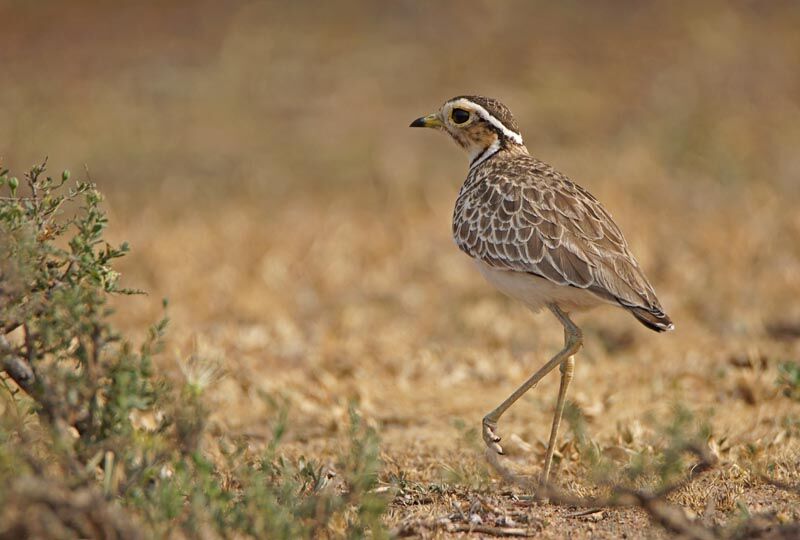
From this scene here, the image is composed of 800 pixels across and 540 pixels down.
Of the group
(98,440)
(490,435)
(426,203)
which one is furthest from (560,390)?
(426,203)

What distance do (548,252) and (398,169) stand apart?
654cm

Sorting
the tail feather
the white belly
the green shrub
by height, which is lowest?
the green shrub

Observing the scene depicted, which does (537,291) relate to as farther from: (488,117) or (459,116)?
(459,116)

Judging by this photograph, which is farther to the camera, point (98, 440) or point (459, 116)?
point (459, 116)

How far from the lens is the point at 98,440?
3.74 metres

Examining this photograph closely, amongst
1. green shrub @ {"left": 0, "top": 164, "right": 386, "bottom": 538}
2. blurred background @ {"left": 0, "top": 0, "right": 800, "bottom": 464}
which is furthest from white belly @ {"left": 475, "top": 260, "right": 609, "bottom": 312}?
green shrub @ {"left": 0, "top": 164, "right": 386, "bottom": 538}

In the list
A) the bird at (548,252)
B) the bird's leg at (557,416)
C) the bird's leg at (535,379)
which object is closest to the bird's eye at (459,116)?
the bird at (548,252)

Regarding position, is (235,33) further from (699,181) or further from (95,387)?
(95,387)

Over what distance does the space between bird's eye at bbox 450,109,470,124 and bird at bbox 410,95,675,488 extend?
14.5 inches

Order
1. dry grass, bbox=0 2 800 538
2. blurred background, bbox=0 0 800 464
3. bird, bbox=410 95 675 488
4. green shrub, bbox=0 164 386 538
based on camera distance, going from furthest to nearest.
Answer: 1. blurred background, bbox=0 0 800 464
2. dry grass, bbox=0 2 800 538
3. bird, bbox=410 95 675 488
4. green shrub, bbox=0 164 386 538

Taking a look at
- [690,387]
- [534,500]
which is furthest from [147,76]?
[534,500]

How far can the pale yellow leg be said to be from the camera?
502cm

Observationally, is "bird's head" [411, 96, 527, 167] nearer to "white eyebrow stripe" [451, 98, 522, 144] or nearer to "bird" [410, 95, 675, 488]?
"white eyebrow stripe" [451, 98, 522, 144]

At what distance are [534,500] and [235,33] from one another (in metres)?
12.4
